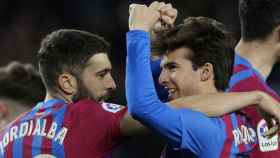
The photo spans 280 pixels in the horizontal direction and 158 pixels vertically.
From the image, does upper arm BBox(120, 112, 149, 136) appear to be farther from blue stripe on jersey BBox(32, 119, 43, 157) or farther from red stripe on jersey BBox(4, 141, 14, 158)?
red stripe on jersey BBox(4, 141, 14, 158)

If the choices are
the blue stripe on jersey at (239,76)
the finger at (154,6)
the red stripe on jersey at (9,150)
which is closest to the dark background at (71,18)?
the blue stripe on jersey at (239,76)

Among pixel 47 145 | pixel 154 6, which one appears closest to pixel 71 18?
pixel 47 145

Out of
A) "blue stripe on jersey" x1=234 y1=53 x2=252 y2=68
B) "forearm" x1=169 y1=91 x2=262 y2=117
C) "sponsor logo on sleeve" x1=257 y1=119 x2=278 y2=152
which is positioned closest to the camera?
"forearm" x1=169 y1=91 x2=262 y2=117

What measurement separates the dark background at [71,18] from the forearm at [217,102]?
626cm

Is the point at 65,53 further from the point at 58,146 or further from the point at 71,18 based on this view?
the point at 71,18

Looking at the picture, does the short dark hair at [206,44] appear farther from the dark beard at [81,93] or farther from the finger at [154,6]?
the dark beard at [81,93]

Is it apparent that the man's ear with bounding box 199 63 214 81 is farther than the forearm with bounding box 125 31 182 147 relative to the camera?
Yes

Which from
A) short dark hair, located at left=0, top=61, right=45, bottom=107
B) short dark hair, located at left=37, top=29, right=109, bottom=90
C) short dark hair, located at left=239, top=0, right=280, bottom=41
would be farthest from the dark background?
short dark hair, located at left=37, top=29, right=109, bottom=90

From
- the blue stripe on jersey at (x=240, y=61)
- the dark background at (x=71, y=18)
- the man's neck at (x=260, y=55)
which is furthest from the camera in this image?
the dark background at (x=71, y=18)

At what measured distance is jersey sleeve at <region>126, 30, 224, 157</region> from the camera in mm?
3229

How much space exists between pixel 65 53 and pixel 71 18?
21.2 ft

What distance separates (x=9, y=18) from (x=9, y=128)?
22.2 feet

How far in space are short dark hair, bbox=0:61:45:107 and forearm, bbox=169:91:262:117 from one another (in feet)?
5.39

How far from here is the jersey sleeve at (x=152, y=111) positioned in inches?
127
